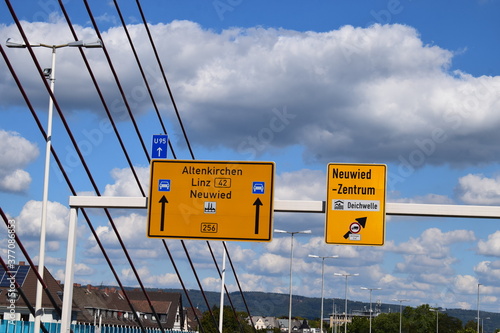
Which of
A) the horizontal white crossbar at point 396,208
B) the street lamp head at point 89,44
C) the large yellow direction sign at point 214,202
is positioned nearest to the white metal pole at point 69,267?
the horizontal white crossbar at point 396,208

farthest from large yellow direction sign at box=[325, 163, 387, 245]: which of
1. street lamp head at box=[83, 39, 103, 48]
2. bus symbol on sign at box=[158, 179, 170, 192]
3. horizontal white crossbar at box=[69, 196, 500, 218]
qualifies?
street lamp head at box=[83, 39, 103, 48]

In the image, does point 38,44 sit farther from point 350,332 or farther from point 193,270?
point 350,332

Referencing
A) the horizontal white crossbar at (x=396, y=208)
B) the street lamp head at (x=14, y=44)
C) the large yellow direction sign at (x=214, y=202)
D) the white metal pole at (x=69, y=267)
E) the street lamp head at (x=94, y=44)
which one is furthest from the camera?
the street lamp head at (x=14, y=44)

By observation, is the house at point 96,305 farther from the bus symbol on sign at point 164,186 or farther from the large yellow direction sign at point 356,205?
the large yellow direction sign at point 356,205

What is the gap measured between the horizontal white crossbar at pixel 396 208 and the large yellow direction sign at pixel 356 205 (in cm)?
26

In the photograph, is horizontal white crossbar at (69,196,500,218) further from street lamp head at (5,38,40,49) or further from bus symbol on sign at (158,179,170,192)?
street lamp head at (5,38,40,49)

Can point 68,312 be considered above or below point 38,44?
below

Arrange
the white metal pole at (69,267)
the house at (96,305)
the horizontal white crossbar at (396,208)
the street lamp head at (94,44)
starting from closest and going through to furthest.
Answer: the horizontal white crossbar at (396,208)
the white metal pole at (69,267)
the street lamp head at (94,44)
the house at (96,305)

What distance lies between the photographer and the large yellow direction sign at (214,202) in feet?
63.6

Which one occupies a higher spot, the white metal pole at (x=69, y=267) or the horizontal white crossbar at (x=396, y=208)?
the horizontal white crossbar at (x=396, y=208)

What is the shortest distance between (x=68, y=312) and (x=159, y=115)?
1092 cm

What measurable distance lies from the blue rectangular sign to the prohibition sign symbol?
10784mm

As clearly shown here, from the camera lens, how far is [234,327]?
150 meters

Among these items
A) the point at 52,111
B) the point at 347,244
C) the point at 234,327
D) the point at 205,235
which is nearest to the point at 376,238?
the point at 347,244
